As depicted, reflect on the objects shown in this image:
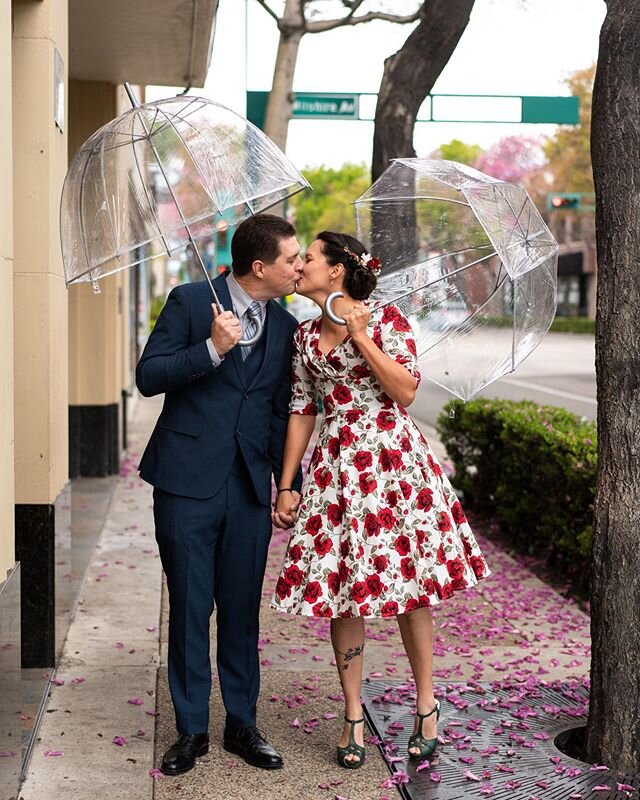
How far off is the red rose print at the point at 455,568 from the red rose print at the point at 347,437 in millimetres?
545

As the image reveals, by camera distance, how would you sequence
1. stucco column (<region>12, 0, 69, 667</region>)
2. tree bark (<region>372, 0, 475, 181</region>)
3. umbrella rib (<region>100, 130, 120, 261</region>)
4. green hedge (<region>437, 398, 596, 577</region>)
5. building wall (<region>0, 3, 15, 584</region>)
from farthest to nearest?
tree bark (<region>372, 0, 475, 181</region>) → green hedge (<region>437, 398, 596, 577</region>) → stucco column (<region>12, 0, 69, 667</region>) → umbrella rib (<region>100, 130, 120, 261</region>) → building wall (<region>0, 3, 15, 584</region>)

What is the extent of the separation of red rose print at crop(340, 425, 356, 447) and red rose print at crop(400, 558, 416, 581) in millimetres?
448

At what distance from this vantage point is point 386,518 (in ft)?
14.1

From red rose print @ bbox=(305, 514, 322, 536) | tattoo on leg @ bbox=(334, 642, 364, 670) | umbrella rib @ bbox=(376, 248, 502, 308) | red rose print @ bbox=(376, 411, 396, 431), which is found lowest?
tattoo on leg @ bbox=(334, 642, 364, 670)

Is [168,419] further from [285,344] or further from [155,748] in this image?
[155,748]

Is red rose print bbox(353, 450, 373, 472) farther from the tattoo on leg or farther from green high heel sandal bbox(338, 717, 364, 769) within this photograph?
green high heel sandal bbox(338, 717, 364, 769)

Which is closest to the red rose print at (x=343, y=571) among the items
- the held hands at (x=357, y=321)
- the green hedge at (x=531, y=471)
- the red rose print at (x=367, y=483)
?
the red rose print at (x=367, y=483)

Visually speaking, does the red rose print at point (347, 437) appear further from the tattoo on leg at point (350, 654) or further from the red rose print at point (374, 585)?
the tattoo on leg at point (350, 654)

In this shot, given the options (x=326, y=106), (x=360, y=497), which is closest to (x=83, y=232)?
(x=360, y=497)

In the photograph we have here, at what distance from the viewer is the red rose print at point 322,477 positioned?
4.36 meters

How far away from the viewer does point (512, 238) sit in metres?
4.40

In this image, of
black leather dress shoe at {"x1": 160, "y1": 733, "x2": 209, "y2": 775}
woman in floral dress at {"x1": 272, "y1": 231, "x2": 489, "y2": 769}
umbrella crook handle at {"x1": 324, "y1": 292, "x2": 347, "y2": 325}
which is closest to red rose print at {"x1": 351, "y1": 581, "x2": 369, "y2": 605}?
woman in floral dress at {"x1": 272, "y1": 231, "x2": 489, "y2": 769}

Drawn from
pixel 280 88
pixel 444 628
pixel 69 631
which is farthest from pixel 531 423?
pixel 280 88

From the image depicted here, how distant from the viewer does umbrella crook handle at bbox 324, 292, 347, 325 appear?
163 inches
